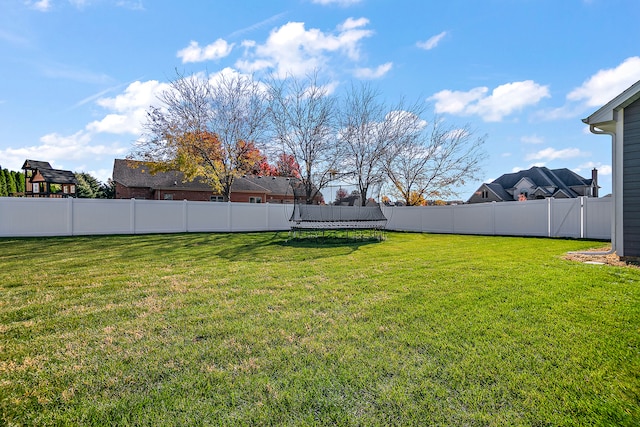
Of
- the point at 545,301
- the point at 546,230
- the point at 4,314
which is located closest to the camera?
the point at 4,314

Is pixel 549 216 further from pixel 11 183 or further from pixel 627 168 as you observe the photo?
pixel 11 183

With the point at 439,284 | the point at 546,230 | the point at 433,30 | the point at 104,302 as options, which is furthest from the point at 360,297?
the point at 546,230

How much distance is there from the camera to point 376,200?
17.2 metres

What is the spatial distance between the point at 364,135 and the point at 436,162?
17.5 ft

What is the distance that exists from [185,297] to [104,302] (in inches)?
32.0

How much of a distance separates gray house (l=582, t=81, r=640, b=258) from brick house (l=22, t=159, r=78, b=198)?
36794 millimetres

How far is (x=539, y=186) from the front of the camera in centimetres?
3130

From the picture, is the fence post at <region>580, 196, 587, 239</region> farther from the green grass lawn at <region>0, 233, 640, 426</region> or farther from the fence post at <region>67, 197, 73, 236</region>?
the fence post at <region>67, 197, 73, 236</region>

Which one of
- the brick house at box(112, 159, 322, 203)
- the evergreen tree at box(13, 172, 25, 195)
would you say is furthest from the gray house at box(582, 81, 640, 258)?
the evergreen tree at box(13, 172, 25, 195)

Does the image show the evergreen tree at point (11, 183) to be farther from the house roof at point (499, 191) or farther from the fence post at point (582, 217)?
the house roof at point (499, 191)

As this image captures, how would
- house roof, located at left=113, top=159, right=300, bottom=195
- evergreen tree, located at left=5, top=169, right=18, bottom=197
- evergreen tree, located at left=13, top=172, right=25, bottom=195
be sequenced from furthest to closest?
evergreen tree, located at left=13, top=172, right=25, bottom=195
evergreen tree, located at left=5, top=169, right=18, bottom=197
house roof, located at left=113, top=159, right=300, bottom=195

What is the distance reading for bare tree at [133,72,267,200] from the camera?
634 inches

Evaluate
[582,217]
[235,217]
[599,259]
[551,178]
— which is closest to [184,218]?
[235,217]

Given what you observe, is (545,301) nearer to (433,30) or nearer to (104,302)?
(104,302)
